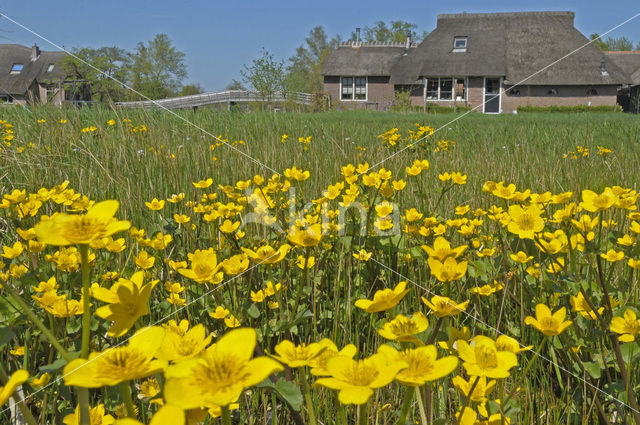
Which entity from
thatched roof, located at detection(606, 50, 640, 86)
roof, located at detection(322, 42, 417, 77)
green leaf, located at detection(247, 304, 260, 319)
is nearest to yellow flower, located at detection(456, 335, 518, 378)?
green leaf, located at detection(247, 304, 260, 319)

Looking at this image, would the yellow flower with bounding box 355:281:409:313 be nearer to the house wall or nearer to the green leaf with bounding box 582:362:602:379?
the green leaf with bounding box 582:362:602:379

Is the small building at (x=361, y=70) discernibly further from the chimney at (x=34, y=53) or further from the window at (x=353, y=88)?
the chimney at (x=34, y=53)

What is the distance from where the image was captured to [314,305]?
51.8 inches

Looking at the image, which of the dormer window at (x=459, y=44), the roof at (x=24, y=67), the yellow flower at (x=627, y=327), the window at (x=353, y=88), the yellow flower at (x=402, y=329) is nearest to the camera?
the yellow flower at (x=402, y=329)

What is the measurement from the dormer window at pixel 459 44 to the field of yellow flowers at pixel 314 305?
3088 cm

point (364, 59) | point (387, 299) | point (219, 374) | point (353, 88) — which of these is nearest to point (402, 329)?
point (387, 299)

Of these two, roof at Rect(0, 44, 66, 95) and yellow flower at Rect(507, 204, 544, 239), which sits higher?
roof at Rect(0, 44, 66, 95)

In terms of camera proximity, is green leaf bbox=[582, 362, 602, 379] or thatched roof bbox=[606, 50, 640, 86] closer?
green leaf bbox=[582, 362, 602, 379]

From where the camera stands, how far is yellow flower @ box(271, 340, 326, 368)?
23.1 inches

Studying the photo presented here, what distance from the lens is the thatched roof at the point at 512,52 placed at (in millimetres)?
28938

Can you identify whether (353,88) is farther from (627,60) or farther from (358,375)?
(358,375)

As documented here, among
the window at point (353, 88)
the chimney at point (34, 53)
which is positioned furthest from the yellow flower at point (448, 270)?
the chimney at point (34, 53)

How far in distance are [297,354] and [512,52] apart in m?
34.5

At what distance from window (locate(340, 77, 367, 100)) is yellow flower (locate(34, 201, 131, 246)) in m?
38.7
